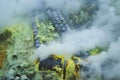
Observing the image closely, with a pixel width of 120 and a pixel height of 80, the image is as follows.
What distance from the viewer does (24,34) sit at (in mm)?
14719

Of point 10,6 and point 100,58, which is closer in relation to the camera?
point 100,58

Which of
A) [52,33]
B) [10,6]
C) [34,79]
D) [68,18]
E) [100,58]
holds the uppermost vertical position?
[10,6]

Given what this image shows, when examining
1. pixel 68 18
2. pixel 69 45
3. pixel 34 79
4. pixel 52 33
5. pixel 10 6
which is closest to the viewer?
pixel 34 79

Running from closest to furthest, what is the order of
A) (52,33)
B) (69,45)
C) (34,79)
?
(34,79), (69,45), (52,33)

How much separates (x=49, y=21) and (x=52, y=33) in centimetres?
104

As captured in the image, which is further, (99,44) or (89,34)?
(89,34)

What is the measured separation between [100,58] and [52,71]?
2.15m

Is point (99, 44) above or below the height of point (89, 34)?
below

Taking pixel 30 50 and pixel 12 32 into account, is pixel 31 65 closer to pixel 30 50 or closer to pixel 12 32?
pixel 30 50

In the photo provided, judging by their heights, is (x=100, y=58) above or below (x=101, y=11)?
below

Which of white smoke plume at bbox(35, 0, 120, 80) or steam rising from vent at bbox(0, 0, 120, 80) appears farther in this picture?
steam rising from vent at bbox(0, 0, 120, 80)

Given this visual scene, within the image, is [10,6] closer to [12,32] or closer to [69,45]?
[12,32]

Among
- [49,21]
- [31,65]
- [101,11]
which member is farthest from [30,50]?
[101,11]

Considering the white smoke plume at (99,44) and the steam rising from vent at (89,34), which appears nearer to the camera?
the white smoke plume at (99,44)
